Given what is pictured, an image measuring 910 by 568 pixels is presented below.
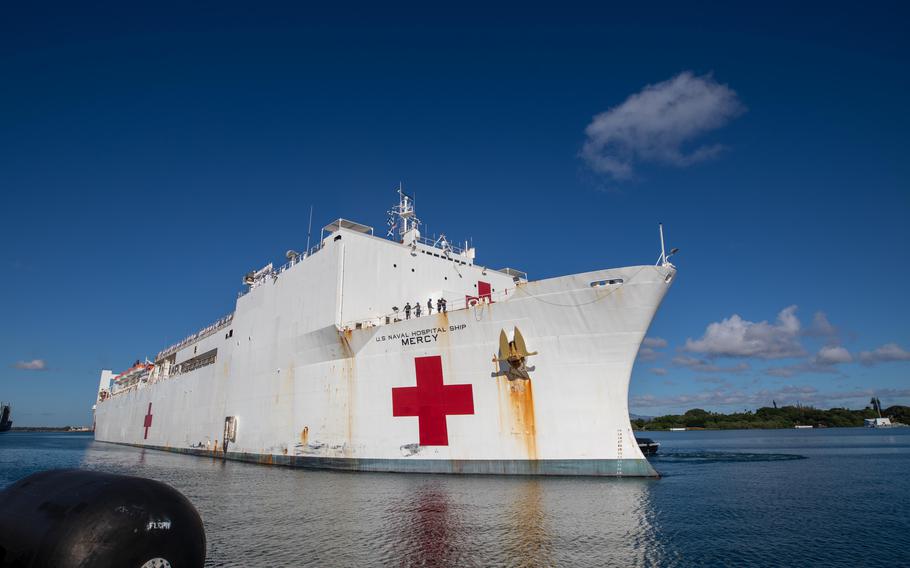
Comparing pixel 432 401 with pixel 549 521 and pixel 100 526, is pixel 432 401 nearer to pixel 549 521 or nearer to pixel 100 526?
pixel 549 521

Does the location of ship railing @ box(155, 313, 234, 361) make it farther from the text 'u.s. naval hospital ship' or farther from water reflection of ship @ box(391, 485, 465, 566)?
water reflection of ship @ box(391, 485, 465, 566)

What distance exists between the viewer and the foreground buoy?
3271mm

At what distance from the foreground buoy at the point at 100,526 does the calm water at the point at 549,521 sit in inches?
91.9

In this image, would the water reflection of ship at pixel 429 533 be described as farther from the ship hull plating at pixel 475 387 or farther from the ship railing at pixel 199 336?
the ship railing at pixel 199 336

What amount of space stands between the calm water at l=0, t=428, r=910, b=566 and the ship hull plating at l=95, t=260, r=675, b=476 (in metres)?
0.72

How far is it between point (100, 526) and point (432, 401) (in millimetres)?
9169

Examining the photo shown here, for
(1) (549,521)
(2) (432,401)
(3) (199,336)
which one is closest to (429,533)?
(1) (549,521)

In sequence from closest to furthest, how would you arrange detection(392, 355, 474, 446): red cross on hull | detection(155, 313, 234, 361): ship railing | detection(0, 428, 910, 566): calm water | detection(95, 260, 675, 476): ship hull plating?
detection(0, 428, 910, 566): calm water
detection(95, 260, 675, 476): ship hull plating
detection(392, 355, 474, 446): red cross on hull
detection(155, 313, 234, 361): ship railing

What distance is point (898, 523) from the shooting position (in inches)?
312

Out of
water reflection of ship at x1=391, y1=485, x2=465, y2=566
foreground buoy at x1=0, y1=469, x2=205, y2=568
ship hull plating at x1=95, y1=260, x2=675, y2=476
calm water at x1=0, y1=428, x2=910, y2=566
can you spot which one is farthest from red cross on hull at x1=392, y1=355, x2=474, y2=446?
foreground buoy at x1=0, y1=469, x2=205, y2=568

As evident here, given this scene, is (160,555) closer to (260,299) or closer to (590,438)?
(590,438)

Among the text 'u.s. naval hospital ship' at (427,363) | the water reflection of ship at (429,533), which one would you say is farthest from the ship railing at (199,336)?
the water reflection of ship at (429,533)

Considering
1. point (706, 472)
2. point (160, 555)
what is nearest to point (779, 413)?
A: point (706, 472)

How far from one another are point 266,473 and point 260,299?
7.17m
